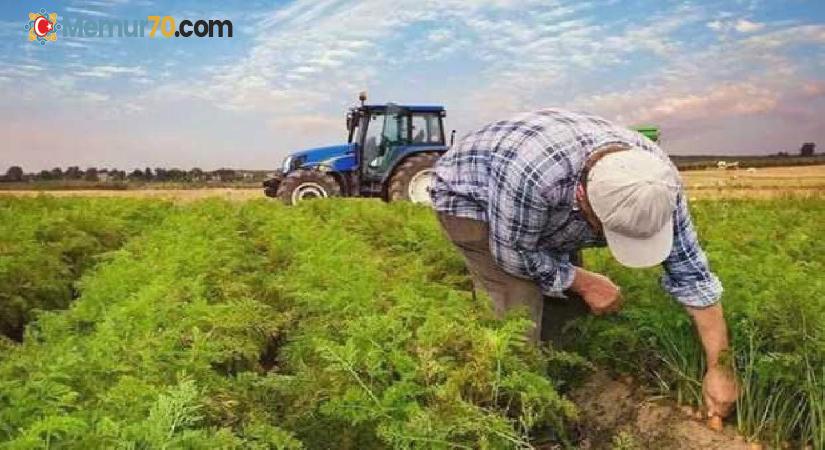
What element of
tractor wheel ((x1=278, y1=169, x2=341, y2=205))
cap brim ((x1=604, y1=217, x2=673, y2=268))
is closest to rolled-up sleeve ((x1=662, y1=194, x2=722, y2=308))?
cap brim ((x1=604, y1=217, x2=673, y2=268))

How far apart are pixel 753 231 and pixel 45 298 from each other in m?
6.94

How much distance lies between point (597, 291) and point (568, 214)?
0.71 m

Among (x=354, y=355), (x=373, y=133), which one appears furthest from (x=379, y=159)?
(x=354, y=355)

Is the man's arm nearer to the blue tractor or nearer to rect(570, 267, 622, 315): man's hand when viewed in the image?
rect(570, 267, 622, 315): man's hand

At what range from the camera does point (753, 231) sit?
9.52 m

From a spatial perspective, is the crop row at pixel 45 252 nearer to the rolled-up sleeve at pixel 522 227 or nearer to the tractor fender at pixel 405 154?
the rolled-up sleeve at pixel 522 227

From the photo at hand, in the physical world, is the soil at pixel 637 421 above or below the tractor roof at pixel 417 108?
below

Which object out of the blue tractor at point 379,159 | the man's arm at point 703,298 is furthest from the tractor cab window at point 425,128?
the man's arm at point 703,298

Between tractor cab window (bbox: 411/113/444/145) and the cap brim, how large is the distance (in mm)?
15051

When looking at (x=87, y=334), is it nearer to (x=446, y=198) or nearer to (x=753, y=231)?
(x=446, y=198)

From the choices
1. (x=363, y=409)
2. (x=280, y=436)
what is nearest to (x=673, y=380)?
(x=363, y=409)

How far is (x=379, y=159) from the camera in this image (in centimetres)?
1941

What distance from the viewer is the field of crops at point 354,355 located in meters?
3.76

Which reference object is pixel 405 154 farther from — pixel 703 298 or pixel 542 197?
pixel 703 298
